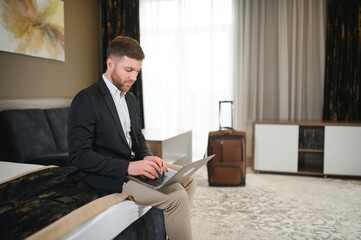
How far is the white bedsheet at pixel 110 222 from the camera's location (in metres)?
1.08

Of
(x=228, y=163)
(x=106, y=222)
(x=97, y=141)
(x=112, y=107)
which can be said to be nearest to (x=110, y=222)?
(x=106, y=222)

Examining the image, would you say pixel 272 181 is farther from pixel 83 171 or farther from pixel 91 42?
pixel 91 42

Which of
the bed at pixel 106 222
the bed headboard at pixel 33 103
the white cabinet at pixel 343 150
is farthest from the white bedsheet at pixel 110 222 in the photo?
the white cabinet at pixel 343 150

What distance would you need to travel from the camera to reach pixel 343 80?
369 cm

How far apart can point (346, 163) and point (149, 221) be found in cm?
285

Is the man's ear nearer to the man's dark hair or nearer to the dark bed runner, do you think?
the man's dark hair


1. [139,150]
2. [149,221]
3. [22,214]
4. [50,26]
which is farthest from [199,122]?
[22,214]

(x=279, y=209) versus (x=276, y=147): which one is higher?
(x=276, y=147)

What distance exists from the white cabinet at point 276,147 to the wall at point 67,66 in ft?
7.55

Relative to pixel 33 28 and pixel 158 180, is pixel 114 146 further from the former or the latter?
pixel 33 28

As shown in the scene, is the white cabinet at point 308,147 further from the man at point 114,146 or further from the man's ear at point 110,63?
the man's ear at point 110,63

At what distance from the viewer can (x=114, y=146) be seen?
53.6 inches

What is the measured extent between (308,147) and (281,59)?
3.68ft

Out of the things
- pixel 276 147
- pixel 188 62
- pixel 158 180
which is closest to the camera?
pixel 158 180
